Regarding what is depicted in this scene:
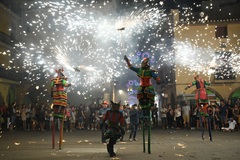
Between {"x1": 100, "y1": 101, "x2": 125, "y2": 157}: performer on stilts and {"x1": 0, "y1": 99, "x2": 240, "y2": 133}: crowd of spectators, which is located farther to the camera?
{"x1": 0, "y1": 99, "x2": 240, "y2": 133}: crowd of spectators

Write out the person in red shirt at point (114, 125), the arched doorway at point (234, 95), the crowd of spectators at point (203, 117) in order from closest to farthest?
the person in red shirt at point (114, 125) → the crowd of spectators at point (203, 117) → the arched doorway at point (234, 95)

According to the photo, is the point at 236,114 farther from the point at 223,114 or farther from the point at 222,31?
the point at 222,31

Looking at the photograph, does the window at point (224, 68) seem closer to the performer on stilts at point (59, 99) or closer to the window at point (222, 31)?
the window at point (222, 31)

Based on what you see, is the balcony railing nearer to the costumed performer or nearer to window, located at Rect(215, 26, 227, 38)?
window, located at Rect(215, 26, 227, 38)

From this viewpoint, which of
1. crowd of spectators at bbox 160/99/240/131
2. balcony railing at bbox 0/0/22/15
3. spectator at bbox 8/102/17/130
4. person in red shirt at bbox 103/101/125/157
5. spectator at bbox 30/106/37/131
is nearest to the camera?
person in red shirt at bbox 103/101/125/157

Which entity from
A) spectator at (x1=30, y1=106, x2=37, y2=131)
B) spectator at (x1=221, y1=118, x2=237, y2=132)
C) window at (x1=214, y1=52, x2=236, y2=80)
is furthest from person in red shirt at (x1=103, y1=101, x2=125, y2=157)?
window at (x1=214, y1=52, x2=236, y2=80)

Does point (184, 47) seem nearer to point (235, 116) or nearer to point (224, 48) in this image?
point (224, 48)

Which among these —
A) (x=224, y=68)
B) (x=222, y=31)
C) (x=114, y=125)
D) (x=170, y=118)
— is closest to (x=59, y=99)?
(x=114, y=125)

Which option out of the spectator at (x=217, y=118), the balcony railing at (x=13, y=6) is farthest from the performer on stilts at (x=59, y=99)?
the balcony railing at (x=13, y=6)

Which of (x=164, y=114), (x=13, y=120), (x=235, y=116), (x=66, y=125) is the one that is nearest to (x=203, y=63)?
(x=164, y=114)

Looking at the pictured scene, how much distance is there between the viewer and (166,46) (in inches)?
1452

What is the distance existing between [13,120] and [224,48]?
21505 mm

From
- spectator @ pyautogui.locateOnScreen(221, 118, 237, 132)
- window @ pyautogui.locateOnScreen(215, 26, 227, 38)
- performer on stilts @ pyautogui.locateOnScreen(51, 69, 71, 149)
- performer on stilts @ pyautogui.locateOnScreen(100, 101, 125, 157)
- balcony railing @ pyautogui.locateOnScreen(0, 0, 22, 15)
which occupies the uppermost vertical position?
balcony railing @ pyautogui.locateOnScreen(0, 0, 22, 15)

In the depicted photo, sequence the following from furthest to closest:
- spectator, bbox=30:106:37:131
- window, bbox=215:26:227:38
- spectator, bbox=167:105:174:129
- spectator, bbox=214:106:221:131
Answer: window, bbox=215:26:227:38 → spectator, bbox=167:105:174:129 → spectator, bbox=30:106:37:131 → spectator, bbox=214:106:221:131
